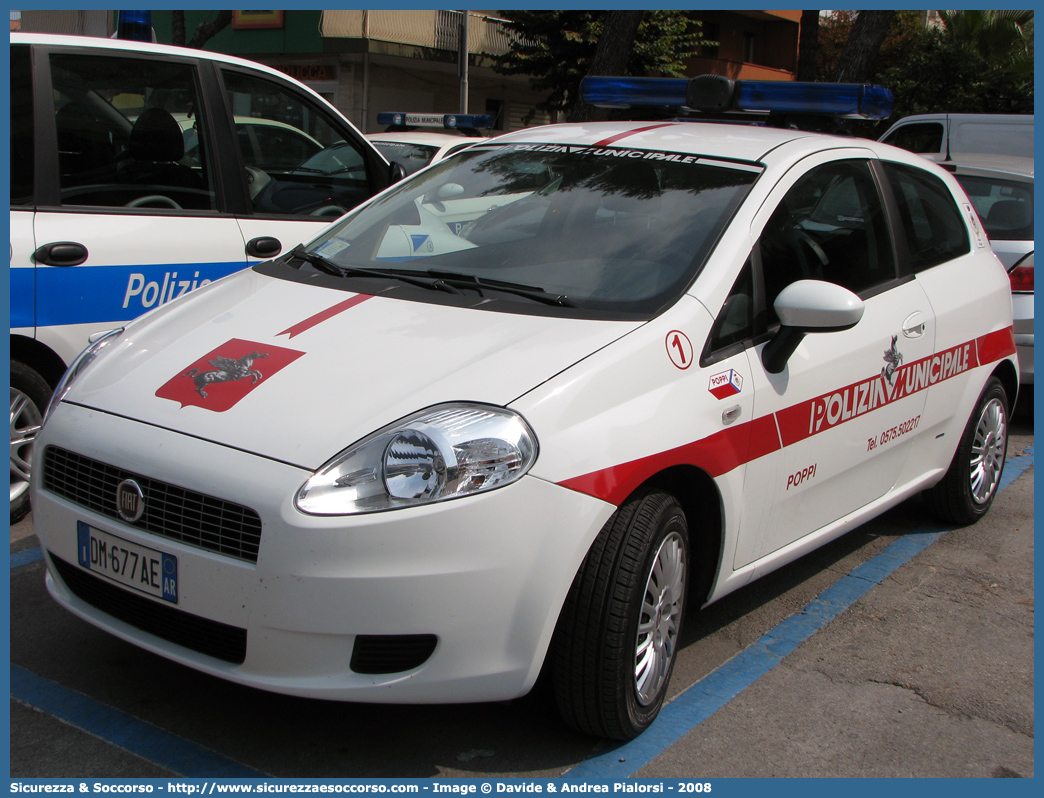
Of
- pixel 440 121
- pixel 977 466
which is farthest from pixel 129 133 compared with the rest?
pixel 440 121

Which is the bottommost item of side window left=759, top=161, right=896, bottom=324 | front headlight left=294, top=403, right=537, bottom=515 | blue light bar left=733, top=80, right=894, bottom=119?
front headlight left=294, top=403, right=537, bottom=515

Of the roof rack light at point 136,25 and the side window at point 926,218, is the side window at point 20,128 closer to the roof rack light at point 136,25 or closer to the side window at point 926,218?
the roof rack light at point 136,25

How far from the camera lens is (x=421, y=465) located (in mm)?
2494

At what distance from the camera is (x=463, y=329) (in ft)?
9.68

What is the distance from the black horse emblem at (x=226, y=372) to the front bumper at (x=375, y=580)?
220 millimetres

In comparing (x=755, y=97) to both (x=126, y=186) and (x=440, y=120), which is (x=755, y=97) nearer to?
(x=126, y=186)

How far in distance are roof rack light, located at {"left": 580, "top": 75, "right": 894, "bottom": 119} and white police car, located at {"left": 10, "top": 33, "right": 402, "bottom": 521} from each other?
1.55 meters

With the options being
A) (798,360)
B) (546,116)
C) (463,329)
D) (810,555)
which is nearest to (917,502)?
(810,555)

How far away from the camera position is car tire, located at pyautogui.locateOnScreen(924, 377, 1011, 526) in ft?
15.3

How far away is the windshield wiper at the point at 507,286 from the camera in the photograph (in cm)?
313

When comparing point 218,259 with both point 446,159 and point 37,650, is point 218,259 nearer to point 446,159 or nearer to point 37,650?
point 446,159

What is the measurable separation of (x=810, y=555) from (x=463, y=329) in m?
2.23

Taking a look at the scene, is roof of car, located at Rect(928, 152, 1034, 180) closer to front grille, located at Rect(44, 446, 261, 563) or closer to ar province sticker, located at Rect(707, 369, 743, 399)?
ar province sticker, located at Rect(707, 369, 743, 399)

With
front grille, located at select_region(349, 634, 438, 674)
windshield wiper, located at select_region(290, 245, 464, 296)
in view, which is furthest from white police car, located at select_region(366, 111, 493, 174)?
front grille, located at select_region(349, 634, 438, 674)
